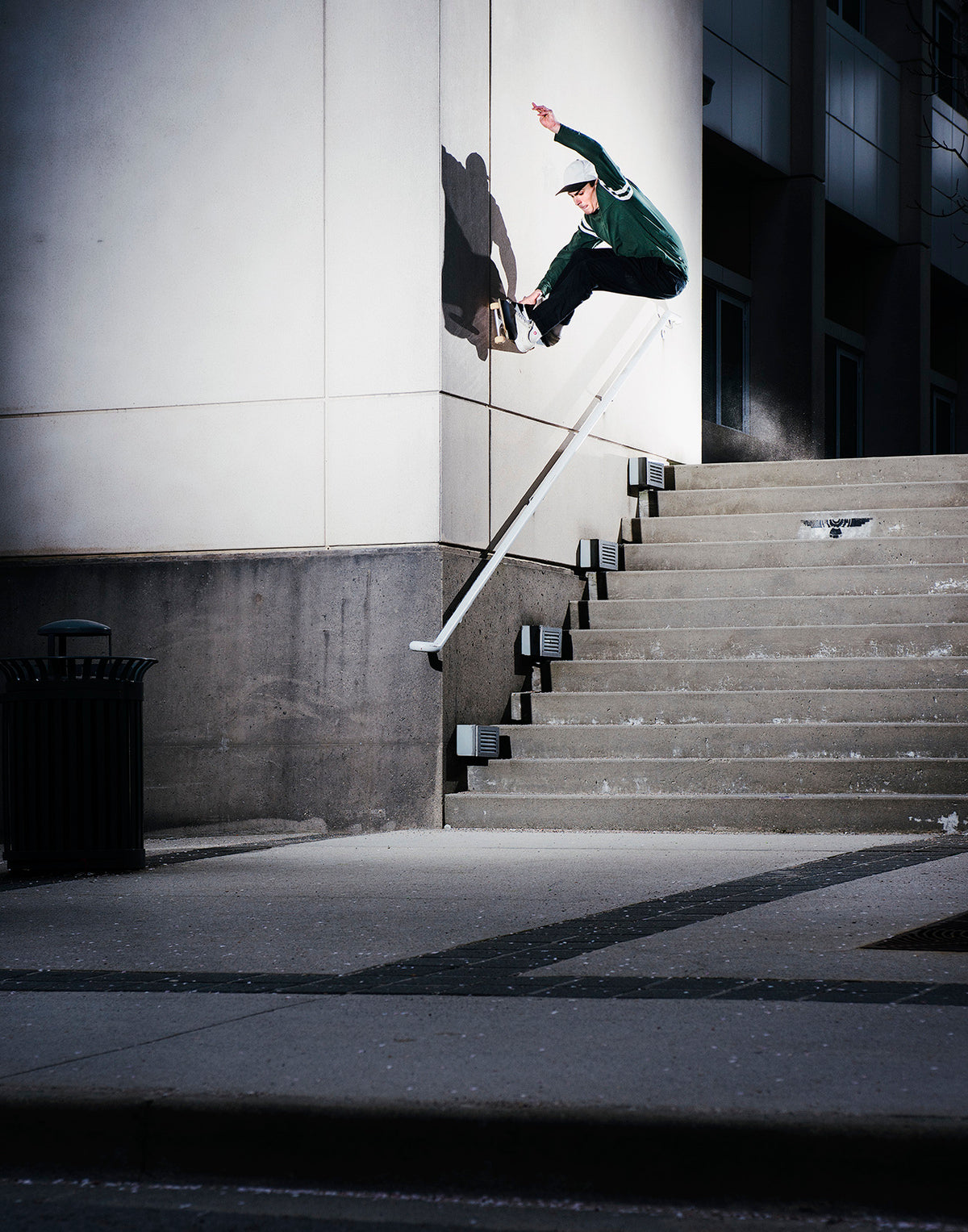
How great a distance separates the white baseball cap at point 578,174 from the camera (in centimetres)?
1273

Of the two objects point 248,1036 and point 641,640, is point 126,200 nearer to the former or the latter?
point 641,640

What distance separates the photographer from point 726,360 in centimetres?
2477

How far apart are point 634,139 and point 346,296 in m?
4.40

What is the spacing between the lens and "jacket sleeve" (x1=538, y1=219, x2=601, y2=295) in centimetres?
1239

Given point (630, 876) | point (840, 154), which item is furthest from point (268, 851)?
point (840, 154)

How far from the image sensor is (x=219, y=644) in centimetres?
1111

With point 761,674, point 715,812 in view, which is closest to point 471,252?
point 761,674

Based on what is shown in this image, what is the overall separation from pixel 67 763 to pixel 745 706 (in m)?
4.52

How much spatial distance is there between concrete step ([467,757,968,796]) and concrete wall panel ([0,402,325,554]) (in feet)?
6.96

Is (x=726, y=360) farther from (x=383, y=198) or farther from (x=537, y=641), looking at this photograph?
(x=383, y=198)

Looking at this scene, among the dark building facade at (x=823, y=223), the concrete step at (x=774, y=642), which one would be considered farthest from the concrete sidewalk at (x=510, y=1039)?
the dark building facade at (x=823, y=223)

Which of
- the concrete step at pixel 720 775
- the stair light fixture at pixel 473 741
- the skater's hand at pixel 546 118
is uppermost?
the skater's hand at pixel 546 118

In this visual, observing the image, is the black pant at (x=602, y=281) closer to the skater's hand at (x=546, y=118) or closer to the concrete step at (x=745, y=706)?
the skater's hand at (x=546, y=118)

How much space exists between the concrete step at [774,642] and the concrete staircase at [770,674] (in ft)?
0.04
